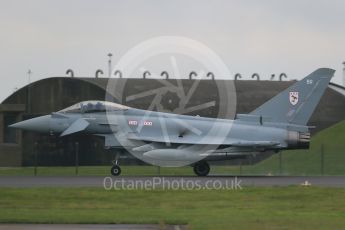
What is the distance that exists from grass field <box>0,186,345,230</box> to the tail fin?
10.2m

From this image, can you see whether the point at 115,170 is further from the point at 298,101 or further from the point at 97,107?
the point at 298,101

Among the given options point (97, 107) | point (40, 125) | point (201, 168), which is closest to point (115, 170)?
point (97, 107)

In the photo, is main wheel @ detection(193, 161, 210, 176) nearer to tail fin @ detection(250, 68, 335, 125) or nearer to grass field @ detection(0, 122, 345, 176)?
grass field @ detection(0, 122, 345, 176)

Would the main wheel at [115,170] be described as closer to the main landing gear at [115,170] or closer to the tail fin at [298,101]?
the main landing gear at [115,170]

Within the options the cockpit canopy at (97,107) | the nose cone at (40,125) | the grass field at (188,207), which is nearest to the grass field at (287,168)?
the nose cone at (40,125)

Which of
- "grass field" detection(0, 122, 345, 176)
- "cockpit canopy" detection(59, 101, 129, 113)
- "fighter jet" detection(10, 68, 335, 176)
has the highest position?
"cockpit canopy" detection(59, 101, 129, 113)

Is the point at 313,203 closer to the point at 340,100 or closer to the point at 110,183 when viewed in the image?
the point at 110,183

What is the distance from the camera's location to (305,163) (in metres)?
42.3

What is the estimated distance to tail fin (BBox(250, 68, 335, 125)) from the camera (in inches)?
1378

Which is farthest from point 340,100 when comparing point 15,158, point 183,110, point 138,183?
point 138,183

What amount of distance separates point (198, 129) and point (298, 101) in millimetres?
4692

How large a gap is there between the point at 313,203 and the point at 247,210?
3.00 m

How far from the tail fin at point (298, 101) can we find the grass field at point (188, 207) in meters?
10.2

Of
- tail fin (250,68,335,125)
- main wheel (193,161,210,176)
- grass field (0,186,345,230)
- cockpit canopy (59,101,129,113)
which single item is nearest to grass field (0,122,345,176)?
main wheel (193,161,210,176)
